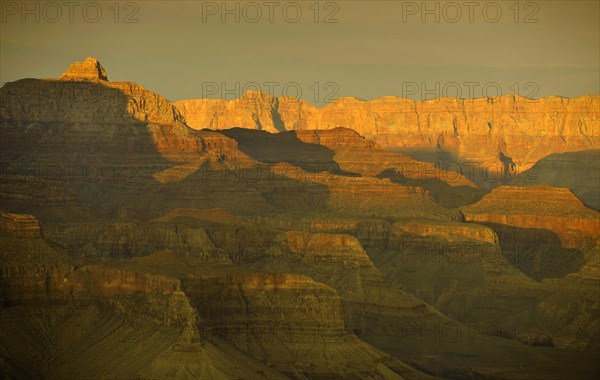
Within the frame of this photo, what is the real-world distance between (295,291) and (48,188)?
2061 inches

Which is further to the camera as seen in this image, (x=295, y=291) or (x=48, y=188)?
(x=48, y=188)

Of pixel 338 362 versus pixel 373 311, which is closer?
pixel 338 362

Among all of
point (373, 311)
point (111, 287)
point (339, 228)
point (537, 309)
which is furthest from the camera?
point (339, 228)

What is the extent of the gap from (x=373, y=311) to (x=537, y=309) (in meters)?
23.0

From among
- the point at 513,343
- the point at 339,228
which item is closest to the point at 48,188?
the point at 339,228

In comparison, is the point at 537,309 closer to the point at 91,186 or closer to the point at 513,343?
the point at 513,343

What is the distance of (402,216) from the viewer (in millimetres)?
198625

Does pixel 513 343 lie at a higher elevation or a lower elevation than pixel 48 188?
lower

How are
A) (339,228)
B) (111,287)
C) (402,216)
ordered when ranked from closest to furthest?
(111,287)
(339,228)
(402,216)

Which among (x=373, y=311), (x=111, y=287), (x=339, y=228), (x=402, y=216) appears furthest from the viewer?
(x=402, y=216)

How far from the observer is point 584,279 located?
550 ft

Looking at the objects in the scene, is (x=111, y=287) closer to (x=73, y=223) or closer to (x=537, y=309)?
(x=73, y=223)

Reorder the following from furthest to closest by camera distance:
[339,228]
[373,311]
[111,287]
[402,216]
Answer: [402,216]
[339,228]
[373,311]
[111,287]

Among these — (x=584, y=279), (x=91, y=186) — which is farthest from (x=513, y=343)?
(x=91, y=186)
